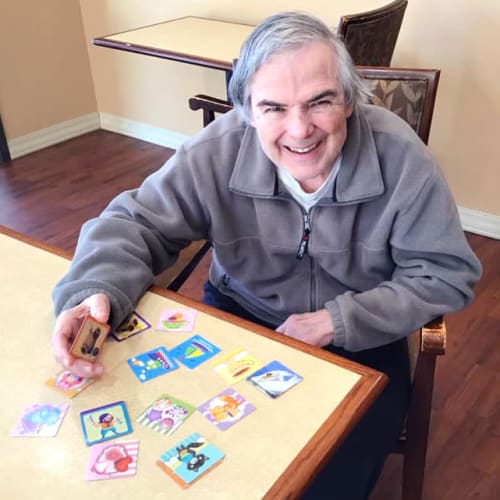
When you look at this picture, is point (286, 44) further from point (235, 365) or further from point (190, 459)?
point (190, 459)

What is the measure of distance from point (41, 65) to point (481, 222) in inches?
110

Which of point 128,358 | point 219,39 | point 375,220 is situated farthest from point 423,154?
point 219,39

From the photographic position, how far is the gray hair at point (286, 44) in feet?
3.58

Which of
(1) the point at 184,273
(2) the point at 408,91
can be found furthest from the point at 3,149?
(2) the point at 408,91

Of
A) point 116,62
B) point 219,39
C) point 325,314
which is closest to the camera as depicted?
point 325,314

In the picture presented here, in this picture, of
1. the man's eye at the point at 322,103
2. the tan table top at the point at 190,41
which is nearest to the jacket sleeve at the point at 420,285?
the man's eye at the point at 322,103

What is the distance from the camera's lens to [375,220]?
4.10 feet

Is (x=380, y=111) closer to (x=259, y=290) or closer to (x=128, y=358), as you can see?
(x=259, y=290)

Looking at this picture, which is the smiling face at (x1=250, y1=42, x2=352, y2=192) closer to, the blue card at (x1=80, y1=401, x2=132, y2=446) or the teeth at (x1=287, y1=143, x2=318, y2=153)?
the teeth at (x1=287, y1=143, x2=318, y2=153)

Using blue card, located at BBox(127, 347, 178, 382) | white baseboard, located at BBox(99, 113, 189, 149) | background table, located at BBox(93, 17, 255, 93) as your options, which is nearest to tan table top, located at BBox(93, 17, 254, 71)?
background table, located at BBox(93, 17, 255, 93)

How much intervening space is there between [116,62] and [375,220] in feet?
10.2

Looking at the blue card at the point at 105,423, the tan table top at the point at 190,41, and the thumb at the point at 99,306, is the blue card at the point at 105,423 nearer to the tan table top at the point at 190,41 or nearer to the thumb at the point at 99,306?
the thumb at the point at 99,306

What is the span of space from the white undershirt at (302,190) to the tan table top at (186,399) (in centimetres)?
33

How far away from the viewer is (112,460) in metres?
0.80
